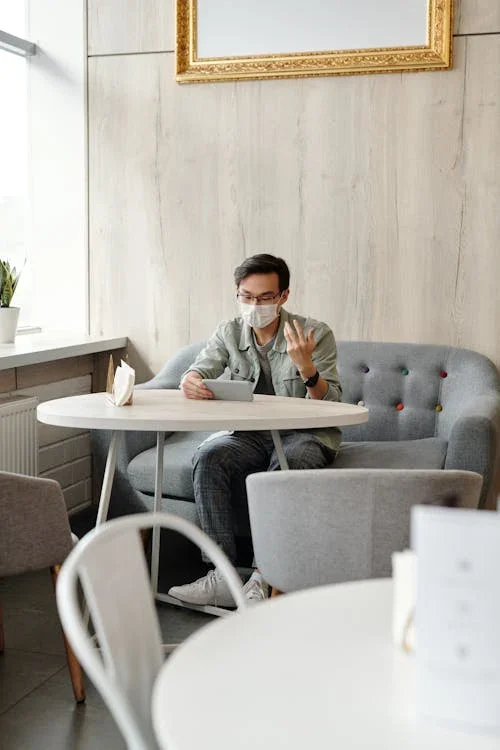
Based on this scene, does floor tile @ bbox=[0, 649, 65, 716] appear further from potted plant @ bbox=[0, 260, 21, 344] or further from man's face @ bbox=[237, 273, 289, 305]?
potted plant @ bbox=[0, 260, 21, 344]

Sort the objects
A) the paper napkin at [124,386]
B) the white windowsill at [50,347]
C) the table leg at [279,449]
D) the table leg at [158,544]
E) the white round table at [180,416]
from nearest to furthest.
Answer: the white round table at [180,416] → the paper napkin at [124,386] → the table leg at [279,449] → the table leg at [158,544] → the white windowsill at [50,347]

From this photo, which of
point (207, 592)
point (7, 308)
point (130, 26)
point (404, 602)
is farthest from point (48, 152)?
point (404, 602)

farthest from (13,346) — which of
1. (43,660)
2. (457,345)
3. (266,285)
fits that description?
(457,345)

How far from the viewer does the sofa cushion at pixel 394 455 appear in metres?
3.73

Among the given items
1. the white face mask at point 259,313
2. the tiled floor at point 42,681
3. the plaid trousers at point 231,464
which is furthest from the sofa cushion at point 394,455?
the tiled floor at point 42,681

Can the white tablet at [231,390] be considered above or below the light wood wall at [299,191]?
below

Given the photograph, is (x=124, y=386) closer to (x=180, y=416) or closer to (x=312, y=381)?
(x=180, y=416)

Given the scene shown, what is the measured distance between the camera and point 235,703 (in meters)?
1.21

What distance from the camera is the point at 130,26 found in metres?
4.64

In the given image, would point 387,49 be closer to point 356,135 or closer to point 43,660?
point 356,135

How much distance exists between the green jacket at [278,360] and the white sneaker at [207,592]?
1.99 feet

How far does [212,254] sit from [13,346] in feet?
3.27

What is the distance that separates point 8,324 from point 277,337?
4.12ft

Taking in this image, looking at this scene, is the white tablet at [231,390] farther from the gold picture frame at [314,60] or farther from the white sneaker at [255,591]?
the gold picture frame at [314,60]
